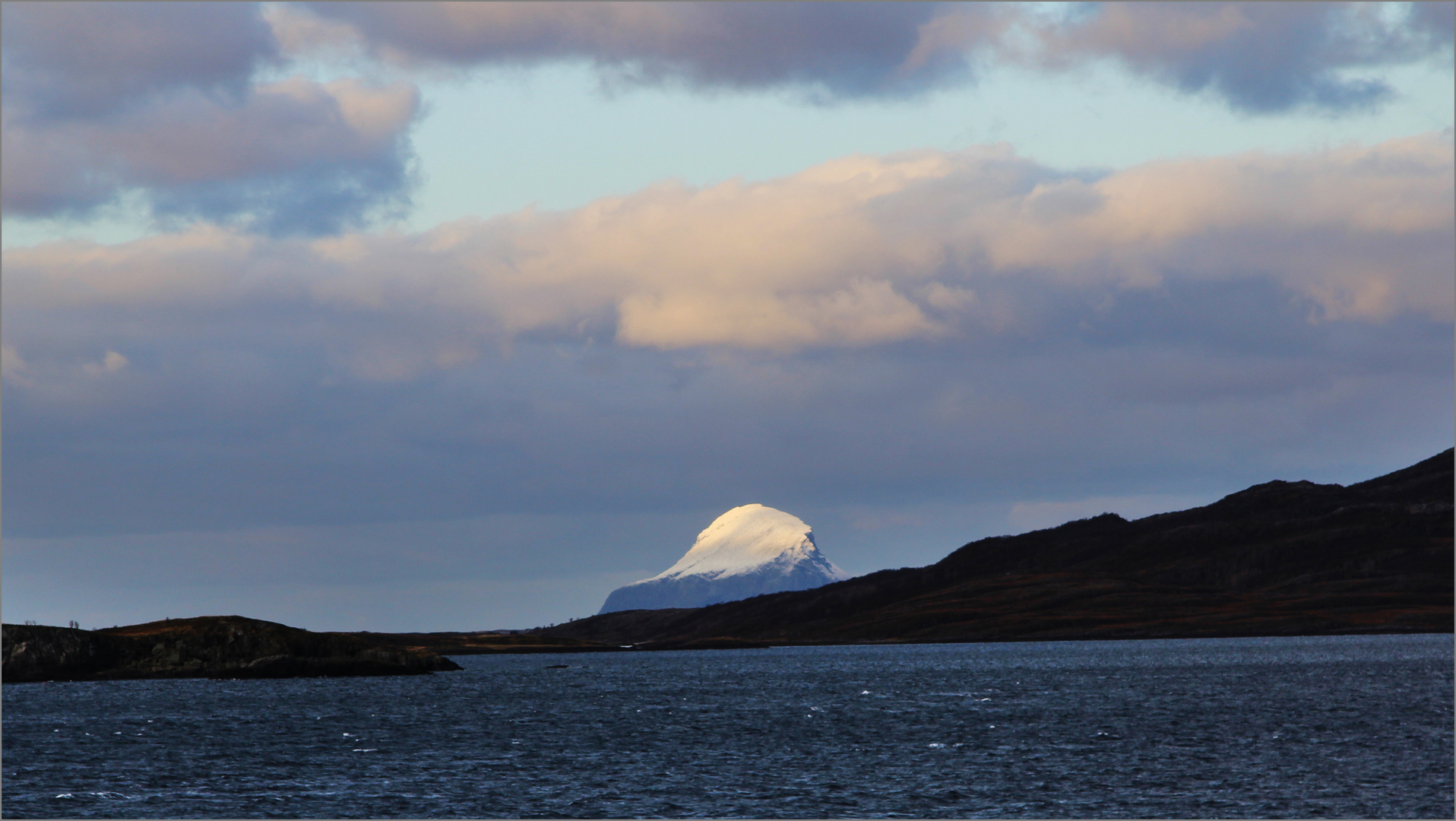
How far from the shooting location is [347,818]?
221ft

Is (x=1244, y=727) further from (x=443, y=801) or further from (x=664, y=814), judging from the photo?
(x=443, y=801)

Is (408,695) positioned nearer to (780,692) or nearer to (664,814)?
(780,692)

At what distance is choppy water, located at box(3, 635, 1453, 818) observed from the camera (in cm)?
7044

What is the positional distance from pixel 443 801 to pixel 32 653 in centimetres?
15480

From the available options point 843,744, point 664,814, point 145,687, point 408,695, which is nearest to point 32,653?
point 145,687

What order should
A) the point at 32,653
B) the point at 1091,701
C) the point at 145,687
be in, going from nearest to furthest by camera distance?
the point at 1091,701 < the point at 145,687 < the point at 32,653

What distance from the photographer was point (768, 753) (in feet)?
305

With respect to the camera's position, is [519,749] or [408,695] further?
[408,695]

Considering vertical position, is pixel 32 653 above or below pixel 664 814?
above

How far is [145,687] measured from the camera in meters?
185

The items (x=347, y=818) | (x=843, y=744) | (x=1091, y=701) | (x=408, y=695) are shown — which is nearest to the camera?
(x=347, y=818)

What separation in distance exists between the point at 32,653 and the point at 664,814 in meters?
166

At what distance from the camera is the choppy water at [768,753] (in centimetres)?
7044

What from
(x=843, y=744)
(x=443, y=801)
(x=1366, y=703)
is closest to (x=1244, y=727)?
(x=1366, y=703)
